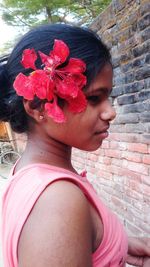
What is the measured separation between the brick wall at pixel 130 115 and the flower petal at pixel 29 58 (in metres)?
2.26

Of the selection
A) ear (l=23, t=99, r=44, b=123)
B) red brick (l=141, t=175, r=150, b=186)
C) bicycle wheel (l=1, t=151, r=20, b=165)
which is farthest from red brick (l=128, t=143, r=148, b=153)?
bicycle wheel (l=1, t=151, r=20, b=165)

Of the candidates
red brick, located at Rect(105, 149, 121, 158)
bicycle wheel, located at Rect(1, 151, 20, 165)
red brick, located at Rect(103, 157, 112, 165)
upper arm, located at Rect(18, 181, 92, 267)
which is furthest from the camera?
bicycle wheel, located at Rect(1, 151, 20, 165)

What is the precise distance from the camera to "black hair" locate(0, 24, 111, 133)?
3.61 ft

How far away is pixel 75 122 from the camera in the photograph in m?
1.11

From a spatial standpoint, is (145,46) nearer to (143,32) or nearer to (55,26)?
(143,32)

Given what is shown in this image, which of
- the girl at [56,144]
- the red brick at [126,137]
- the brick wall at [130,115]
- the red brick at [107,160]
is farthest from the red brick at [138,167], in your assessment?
the girl at [56,144]

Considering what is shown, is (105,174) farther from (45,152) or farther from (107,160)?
(45,152)

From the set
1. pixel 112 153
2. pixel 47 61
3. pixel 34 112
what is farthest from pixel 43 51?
pixel 112 153

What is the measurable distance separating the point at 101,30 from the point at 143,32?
1.08 metres

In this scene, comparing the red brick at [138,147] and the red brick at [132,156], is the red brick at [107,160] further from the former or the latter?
the red brick at [138,147]

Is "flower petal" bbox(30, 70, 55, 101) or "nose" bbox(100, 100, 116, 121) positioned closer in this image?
"flower petal" bbox(30, 70, 55, 101)

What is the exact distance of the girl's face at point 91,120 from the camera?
3.64ft

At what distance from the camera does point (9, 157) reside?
12477mm

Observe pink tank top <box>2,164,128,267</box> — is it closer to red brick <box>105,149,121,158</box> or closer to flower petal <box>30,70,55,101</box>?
flower petal <box>30,70,55,101</box>
